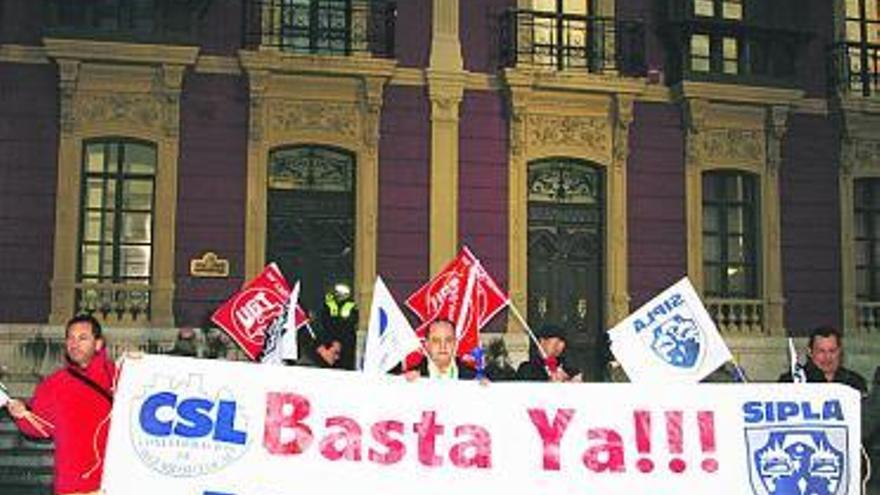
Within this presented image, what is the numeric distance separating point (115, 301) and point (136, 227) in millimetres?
1203

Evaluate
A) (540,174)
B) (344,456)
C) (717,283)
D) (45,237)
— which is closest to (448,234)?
(540,174)

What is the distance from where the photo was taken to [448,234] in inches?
661

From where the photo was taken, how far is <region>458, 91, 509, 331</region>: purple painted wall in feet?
55.6

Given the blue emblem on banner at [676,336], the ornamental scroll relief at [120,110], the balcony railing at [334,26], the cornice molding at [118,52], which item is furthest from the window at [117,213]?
the blue emblem on banner at [676,336]

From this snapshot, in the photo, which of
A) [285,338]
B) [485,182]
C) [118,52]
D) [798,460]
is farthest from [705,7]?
[798,460]

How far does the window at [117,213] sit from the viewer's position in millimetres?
15859

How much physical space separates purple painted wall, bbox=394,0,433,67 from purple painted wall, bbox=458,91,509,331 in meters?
1.01

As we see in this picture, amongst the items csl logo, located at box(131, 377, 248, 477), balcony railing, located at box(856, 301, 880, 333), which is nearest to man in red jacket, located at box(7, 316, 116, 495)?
csl logo, located at box(131, 377, 248, 477)

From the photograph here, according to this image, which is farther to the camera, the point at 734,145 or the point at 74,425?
the point at 734,145

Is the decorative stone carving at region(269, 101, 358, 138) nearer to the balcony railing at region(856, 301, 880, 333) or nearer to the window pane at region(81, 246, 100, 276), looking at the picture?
the window pane at region(81, 246, 100, 276)

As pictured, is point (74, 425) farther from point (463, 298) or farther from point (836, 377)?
point (463, 298)

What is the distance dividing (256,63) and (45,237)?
13.5ft

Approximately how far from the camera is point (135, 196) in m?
16.1

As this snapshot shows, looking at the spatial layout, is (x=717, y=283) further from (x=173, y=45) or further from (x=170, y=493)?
(x=170, y=493)
